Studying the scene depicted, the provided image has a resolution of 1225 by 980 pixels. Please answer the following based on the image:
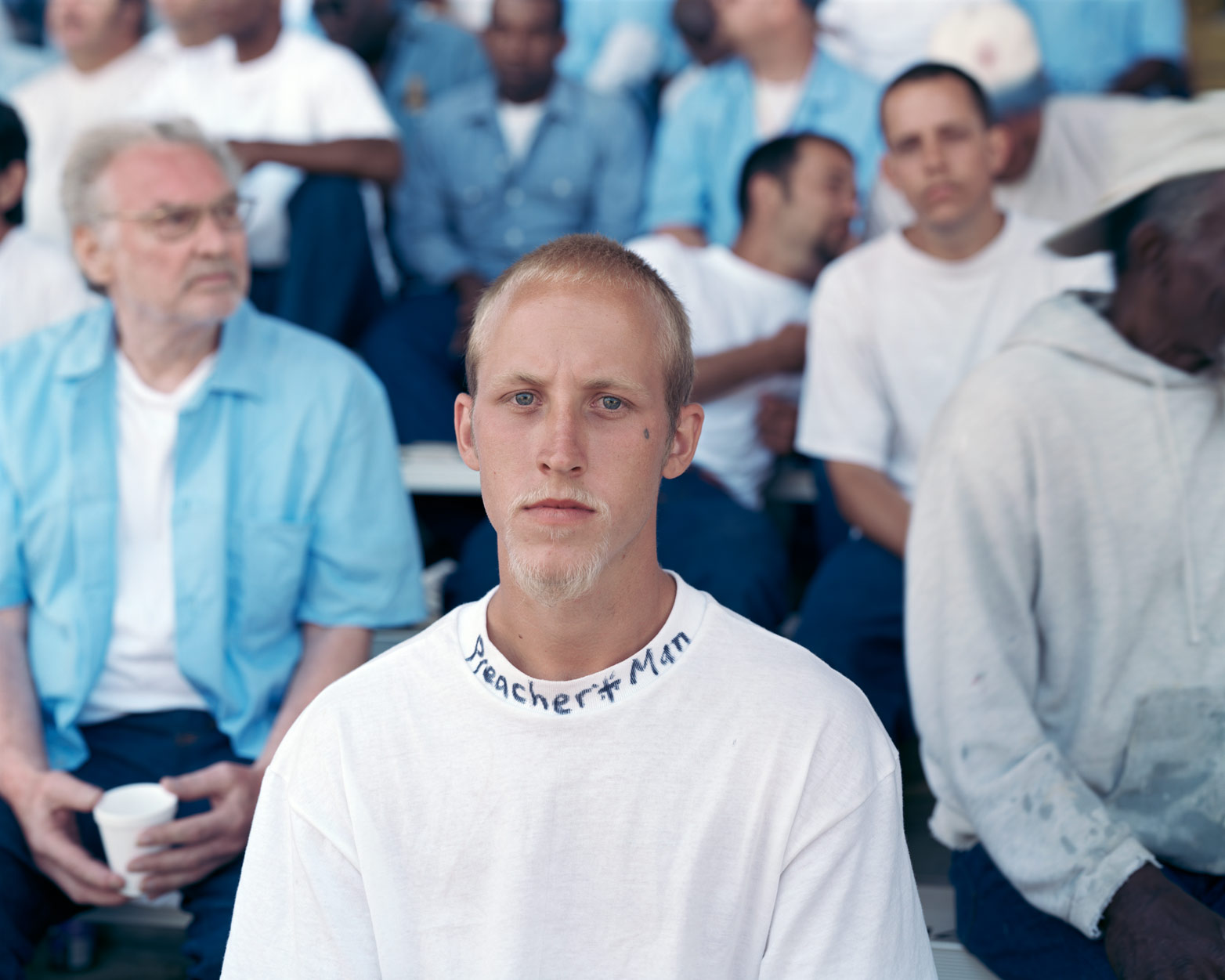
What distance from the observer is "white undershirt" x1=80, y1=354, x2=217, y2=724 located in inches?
80.2

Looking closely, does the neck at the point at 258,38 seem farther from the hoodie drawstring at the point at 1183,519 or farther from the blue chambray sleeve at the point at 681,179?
the hoodie drawstring at the point at 1183,519

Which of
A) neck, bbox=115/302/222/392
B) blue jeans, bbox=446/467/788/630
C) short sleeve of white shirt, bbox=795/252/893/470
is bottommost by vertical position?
blue jeans, bbox=446/467/788/630

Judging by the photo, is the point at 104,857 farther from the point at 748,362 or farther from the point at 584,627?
the point at 748,362

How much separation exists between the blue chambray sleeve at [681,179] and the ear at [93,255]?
77.5 inches

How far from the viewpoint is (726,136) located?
3865 mm

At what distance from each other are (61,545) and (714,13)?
3106 millimetres

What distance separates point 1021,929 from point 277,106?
10.1ft

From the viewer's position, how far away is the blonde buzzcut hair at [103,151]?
2.17 meters

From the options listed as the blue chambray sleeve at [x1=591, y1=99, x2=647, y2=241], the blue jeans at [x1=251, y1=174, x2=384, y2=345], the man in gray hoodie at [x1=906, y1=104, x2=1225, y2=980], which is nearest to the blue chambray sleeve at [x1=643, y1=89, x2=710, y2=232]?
the blue chambray sleeve at [x1=591, y1=99, x2=647, y2=241]

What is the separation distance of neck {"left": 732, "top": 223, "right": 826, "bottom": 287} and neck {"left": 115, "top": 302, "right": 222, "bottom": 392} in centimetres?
169

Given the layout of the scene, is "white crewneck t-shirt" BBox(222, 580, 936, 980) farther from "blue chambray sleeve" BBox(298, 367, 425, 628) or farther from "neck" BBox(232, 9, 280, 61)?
"neck" BBox(232, 9, 280, 61)

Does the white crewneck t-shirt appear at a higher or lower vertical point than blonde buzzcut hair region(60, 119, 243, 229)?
lower

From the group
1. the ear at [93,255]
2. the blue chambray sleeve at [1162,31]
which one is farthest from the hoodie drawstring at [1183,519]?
the blue chambray sleeve at [1162,31]

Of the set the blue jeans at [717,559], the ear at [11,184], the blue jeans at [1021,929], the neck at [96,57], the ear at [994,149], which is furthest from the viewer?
the neck at [96,57]
